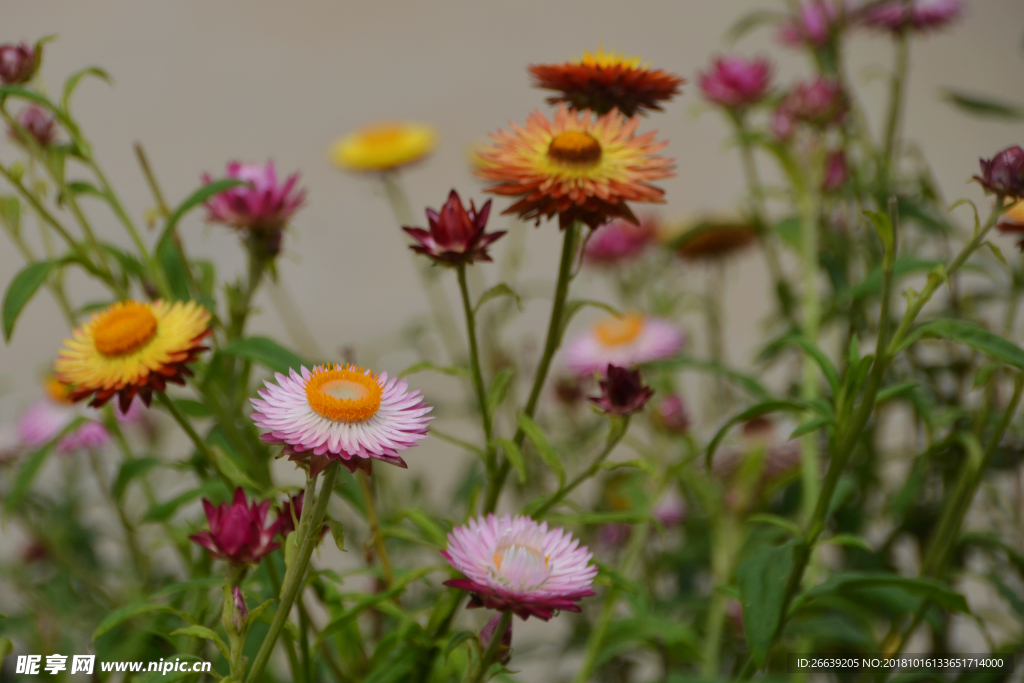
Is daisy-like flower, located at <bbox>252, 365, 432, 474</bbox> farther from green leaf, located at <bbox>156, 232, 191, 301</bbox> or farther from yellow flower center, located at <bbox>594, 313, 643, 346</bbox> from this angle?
yellow flower center, located at <bbox>594, 313, 643, 346</bbox>

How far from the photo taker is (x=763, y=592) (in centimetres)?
44

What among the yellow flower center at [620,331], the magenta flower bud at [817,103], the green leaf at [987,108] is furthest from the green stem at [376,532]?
the green leaf at [987,108]

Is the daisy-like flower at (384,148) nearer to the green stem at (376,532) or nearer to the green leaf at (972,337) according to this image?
the green stem at (376,532)

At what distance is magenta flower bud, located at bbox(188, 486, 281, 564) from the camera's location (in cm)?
36

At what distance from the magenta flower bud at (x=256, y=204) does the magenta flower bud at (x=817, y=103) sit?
1.54ft

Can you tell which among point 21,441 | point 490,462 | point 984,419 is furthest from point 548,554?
point 21,441

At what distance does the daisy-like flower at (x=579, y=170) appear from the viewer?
0.42m

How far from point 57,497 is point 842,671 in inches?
37.5

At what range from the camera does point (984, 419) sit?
59 centimetres

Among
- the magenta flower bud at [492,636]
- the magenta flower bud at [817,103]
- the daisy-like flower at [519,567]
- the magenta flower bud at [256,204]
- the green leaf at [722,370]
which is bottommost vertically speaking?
the magenta flower bud at [492,636]

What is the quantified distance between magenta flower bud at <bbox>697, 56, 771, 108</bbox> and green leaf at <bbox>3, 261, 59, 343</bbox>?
2.04 feet

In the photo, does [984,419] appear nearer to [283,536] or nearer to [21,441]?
[283,536]

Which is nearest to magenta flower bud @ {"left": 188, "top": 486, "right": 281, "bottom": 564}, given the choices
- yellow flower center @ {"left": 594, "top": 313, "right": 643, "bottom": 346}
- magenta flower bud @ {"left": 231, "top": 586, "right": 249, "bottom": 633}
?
magenta flower bud @ {"left": 231, "top": 586, "right": 249, "bottom": 633}

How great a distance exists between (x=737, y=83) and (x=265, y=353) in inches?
22.6
